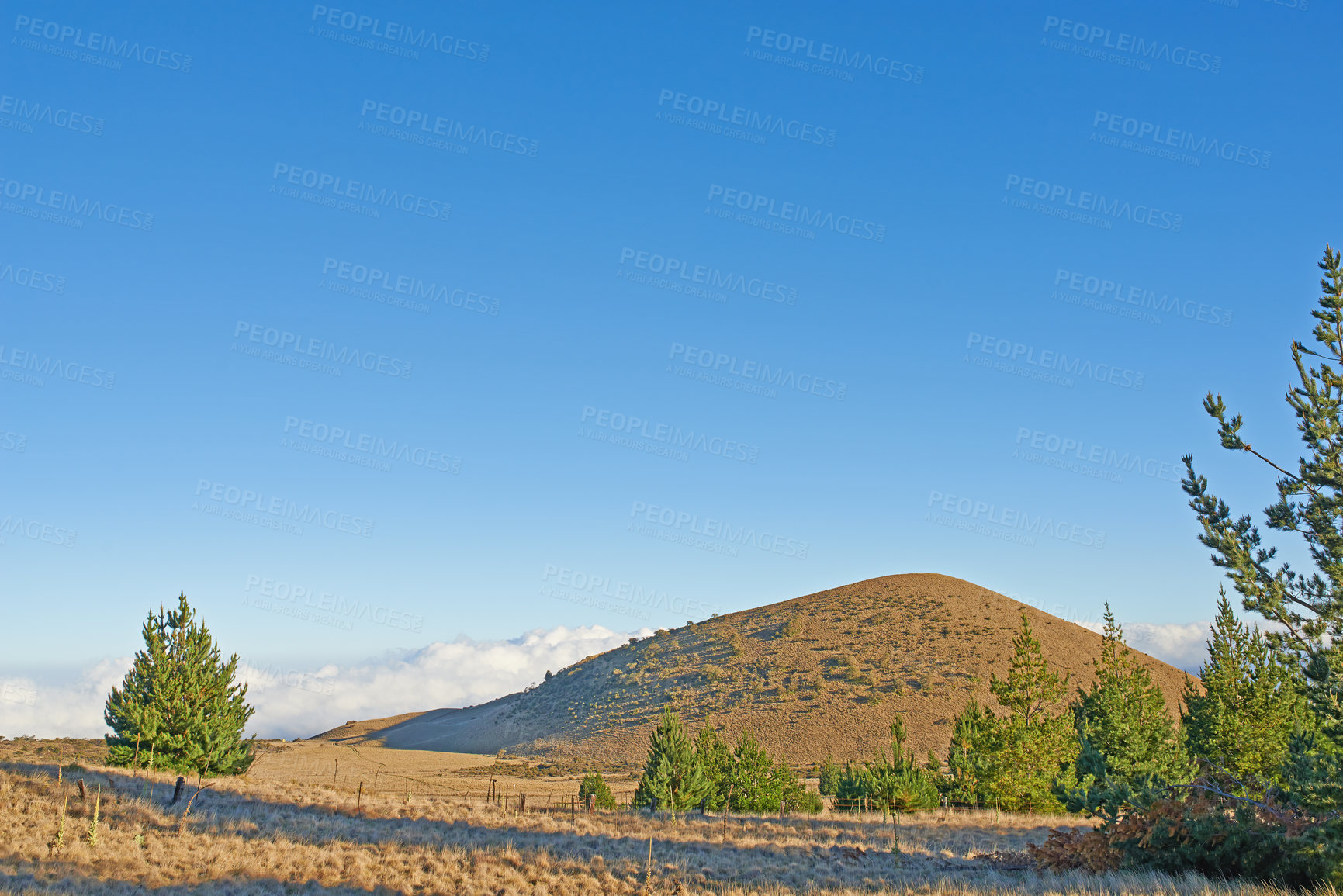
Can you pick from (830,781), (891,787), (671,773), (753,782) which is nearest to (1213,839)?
(671,773)

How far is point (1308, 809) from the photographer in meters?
13.2

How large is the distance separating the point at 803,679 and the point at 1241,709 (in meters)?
54.2

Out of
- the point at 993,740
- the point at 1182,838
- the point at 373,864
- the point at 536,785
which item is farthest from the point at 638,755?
the point at 1182,838

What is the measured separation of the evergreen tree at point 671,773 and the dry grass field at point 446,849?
2.19 m

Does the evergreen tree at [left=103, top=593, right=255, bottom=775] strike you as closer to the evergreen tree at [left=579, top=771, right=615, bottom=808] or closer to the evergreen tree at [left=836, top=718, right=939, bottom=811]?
the evergreen tree at [left=579, top=771, right=615, bottom=808]

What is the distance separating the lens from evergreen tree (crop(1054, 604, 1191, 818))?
18156mm

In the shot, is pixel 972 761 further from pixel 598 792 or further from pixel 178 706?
pixel 178 706

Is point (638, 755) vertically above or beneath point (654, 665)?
beneath

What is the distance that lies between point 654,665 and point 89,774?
83.5 meters

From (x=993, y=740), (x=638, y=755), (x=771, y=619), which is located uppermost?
(x=771, y=619)

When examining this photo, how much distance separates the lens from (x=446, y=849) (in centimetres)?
2358

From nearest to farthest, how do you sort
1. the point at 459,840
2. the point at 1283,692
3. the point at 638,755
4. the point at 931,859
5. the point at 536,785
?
the point at 931,859, the point at 459,840, the point at 1283,692, the point at 536,785, the point at 638,755

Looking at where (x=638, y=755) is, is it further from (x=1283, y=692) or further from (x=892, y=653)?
(x=1283, y=692)

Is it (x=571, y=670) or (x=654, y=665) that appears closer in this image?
(x=654, y=665)
